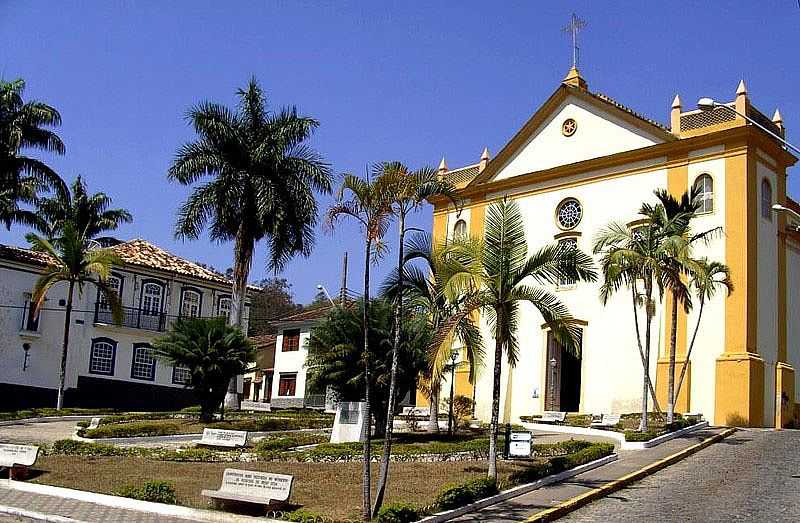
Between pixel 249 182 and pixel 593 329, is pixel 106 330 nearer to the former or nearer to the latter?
pixel 249 182

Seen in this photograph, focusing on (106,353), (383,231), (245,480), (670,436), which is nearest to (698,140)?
(670,436)

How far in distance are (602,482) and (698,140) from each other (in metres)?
18.0

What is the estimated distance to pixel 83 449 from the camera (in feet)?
68.3

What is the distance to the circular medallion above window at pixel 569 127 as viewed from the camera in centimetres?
3569

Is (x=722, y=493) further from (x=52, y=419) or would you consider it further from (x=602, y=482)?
(x=52, y=419)

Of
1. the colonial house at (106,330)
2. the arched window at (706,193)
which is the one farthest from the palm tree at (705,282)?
the colonial house at (106,330)

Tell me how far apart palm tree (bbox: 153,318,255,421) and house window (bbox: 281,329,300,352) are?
24.3 meters

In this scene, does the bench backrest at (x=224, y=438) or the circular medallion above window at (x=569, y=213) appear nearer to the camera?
the bench backrest at (x=224, y=438)

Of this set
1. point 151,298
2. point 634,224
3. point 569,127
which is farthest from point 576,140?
point 151,298

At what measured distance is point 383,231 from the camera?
14.7m

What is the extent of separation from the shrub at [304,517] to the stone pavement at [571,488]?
7.37ft

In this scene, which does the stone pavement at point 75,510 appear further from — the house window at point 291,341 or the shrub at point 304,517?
the house window at point 291,341

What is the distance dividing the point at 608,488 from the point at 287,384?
38.3 m

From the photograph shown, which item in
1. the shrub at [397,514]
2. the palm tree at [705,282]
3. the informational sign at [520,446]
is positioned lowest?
the shrub at [397,514]
